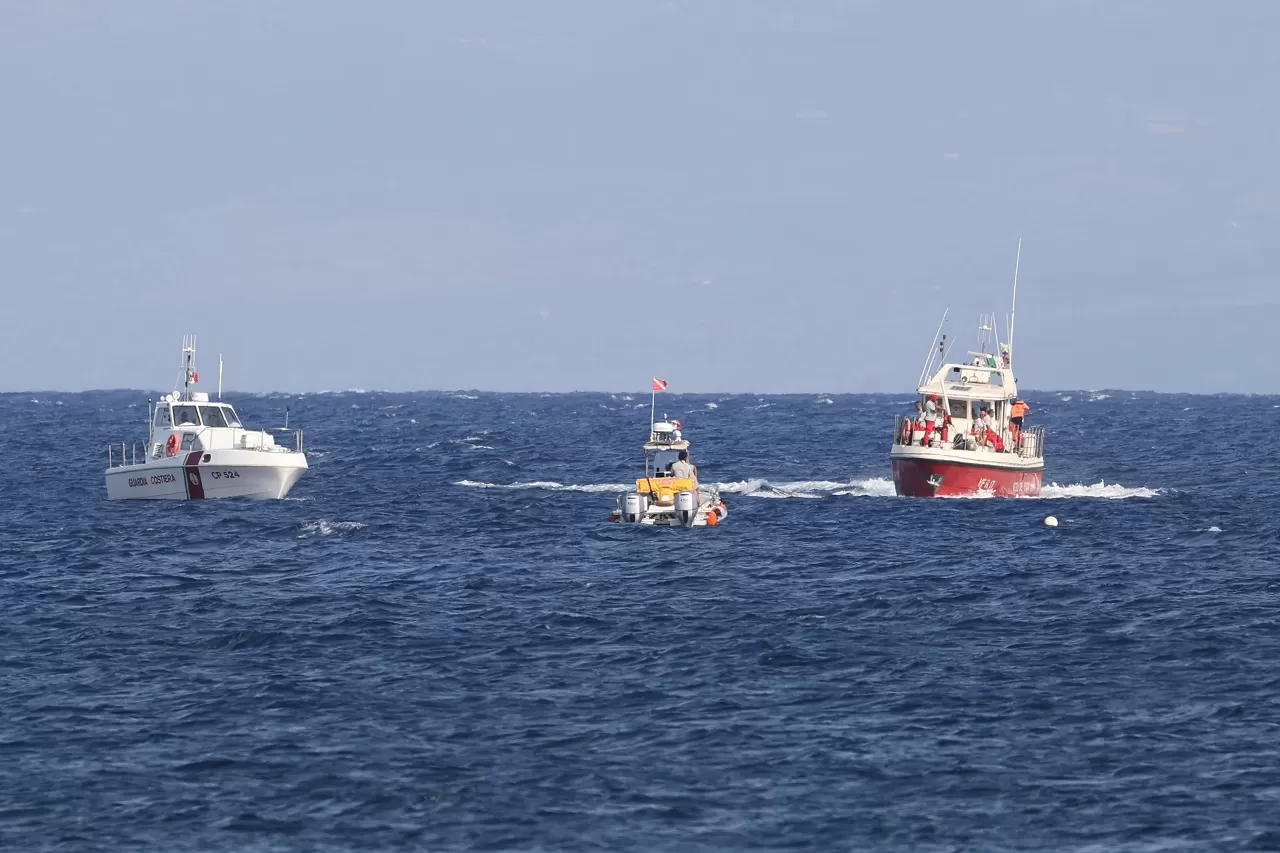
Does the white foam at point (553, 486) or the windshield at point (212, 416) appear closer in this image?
the windshield at point (212, 416)

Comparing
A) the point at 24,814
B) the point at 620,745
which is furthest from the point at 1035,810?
the point at 24,814

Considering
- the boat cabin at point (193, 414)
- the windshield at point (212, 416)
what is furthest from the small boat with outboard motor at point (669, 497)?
the boat cabin at point (193, 414)

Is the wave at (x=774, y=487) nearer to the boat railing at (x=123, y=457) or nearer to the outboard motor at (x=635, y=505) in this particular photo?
the outboard motor at (x=635, y=505)

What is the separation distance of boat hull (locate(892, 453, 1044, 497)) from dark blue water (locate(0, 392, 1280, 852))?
795mm

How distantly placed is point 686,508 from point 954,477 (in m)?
10.8

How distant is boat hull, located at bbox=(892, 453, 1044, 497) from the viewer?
54969 millimetres

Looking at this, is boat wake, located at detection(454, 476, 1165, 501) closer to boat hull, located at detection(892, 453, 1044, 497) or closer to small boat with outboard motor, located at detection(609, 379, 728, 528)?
boat hull, located at detection(892, 453, 1044, 497)

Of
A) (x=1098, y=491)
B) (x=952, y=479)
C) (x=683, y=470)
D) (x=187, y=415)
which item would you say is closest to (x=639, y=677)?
(x=683, y=470)

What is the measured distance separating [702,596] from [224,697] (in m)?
12.9

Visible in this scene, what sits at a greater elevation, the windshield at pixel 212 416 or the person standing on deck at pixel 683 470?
the windshield at pixel 212 416

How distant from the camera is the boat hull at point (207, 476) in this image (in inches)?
2251

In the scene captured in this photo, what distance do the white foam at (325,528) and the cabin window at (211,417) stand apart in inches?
340

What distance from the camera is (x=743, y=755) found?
24.1 meters

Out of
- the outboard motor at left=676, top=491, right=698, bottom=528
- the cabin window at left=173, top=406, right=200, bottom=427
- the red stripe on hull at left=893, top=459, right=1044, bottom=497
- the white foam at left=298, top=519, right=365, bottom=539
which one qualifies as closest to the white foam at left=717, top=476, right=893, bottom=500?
the red stripe on hull at left=893, top=459, right=1044, bottom=497
